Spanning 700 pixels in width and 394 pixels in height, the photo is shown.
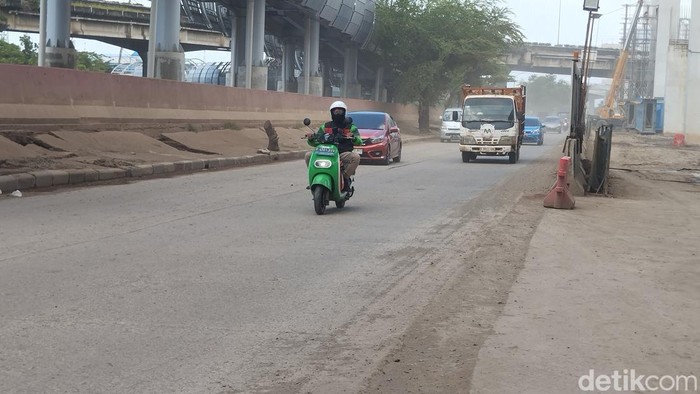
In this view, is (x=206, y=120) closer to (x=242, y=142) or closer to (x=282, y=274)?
(x=242, y=142)

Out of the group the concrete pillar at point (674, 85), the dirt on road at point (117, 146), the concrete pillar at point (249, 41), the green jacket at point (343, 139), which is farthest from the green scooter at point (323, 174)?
the concrete pillar at point (674, 85)

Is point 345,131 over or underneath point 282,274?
over

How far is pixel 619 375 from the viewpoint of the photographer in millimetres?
5707

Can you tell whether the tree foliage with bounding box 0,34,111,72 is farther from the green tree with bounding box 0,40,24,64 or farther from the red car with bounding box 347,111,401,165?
the red car with bounding box 347,111,401,165

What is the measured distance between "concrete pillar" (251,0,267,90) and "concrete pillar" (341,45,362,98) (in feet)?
65.3

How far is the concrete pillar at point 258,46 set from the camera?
5147 centimetres

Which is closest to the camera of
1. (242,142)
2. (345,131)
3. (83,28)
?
(345,131)

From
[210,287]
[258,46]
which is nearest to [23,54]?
[258,46]

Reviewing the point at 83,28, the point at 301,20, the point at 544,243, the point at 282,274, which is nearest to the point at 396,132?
the point at 544,243

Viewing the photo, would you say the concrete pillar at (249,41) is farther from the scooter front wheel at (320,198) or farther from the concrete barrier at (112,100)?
the scooter front wheel at (320,198)

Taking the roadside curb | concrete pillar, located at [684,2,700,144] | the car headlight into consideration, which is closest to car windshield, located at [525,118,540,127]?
concrete pillar, located at [684,2,700,144]

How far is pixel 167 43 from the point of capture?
1592 inches

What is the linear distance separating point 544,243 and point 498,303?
3681mm

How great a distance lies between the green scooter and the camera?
44.6 ft
